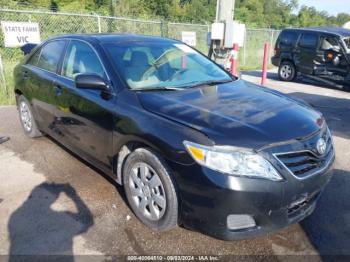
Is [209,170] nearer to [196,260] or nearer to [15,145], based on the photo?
[196,260]

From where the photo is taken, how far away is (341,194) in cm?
379

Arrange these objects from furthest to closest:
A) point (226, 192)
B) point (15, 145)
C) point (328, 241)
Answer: point (15, 145), point (328, 241), point (226, 192)

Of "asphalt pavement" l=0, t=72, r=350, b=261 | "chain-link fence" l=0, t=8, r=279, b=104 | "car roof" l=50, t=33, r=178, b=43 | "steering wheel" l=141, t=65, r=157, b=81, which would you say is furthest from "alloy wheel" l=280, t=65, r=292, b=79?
"steering wheel" l=141, t=65, r=157, b=81

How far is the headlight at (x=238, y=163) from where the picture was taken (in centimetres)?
247

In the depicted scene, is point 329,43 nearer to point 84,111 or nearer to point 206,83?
point 206,83

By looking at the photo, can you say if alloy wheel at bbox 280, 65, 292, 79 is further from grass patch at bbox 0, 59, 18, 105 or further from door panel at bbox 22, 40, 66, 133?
Answer: door panel at bbox 22, 40, 66, 133

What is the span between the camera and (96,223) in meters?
3.22

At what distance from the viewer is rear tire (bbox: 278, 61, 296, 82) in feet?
40.5

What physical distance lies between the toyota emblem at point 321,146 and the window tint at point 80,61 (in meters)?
2.09

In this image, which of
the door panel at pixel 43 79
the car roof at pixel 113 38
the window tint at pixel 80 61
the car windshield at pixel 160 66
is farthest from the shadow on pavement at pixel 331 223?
the door panel at pixel 43 79

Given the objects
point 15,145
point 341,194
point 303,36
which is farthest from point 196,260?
point 303,36

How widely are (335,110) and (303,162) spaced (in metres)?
5.82

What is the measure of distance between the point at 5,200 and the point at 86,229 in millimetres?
1106

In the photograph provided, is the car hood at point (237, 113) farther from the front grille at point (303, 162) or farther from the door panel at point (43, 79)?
the door panel at point (43, 79)
